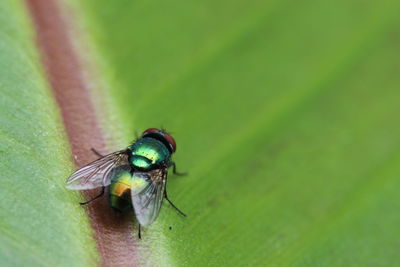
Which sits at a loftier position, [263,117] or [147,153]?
[263,117]

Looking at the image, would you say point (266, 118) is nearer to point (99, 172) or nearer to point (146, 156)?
point (146, 156)

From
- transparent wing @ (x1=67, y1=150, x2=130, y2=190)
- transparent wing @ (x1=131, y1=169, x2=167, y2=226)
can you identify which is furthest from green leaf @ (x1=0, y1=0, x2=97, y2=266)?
transparent wing @ (x1=131, y1=169, x2=167, y2=226)

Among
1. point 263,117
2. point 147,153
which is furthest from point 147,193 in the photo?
point 263,117

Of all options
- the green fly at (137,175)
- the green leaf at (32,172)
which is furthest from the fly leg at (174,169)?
the green leaf at (32,172)


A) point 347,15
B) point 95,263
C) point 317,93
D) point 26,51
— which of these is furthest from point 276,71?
point 95,263

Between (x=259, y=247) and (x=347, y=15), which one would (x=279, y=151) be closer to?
(x=259, y=247)

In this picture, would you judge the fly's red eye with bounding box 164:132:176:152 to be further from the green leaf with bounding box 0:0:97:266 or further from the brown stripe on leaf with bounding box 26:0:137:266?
the green leaf with bounding box 0:0:97:266
